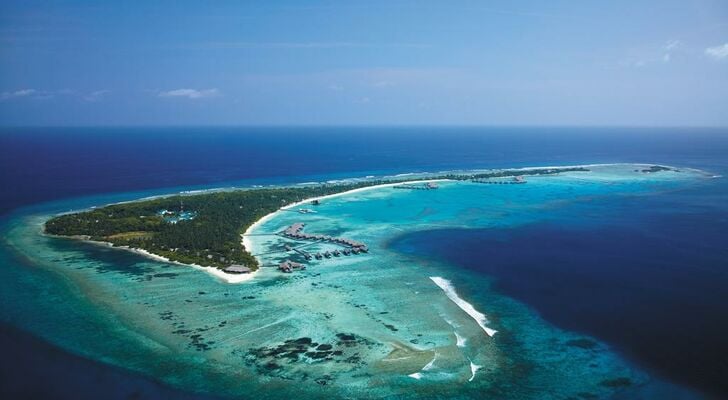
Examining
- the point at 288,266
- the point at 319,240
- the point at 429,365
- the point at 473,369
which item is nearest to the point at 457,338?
the point at 473,369

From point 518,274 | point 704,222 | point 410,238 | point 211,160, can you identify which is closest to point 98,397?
point 518,274

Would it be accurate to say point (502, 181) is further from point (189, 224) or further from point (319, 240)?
point (189, 224)

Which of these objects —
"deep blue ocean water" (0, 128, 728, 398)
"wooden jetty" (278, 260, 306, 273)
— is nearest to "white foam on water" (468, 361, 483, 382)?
"deep blue ocean water" (0, 128, 728, 398)

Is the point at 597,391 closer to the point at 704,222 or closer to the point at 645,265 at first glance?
the point at 645,265

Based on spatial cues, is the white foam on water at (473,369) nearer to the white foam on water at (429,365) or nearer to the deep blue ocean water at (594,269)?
the white foam on water at (429,365)

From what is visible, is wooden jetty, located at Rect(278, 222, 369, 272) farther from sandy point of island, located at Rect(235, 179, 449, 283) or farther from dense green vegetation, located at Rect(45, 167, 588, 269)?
dense green vegetation, located at Rect(45, 167, 588, 269)

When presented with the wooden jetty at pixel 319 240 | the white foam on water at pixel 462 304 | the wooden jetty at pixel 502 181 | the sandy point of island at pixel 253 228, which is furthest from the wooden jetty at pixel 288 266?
the wooden jetty at pixel 502 181
